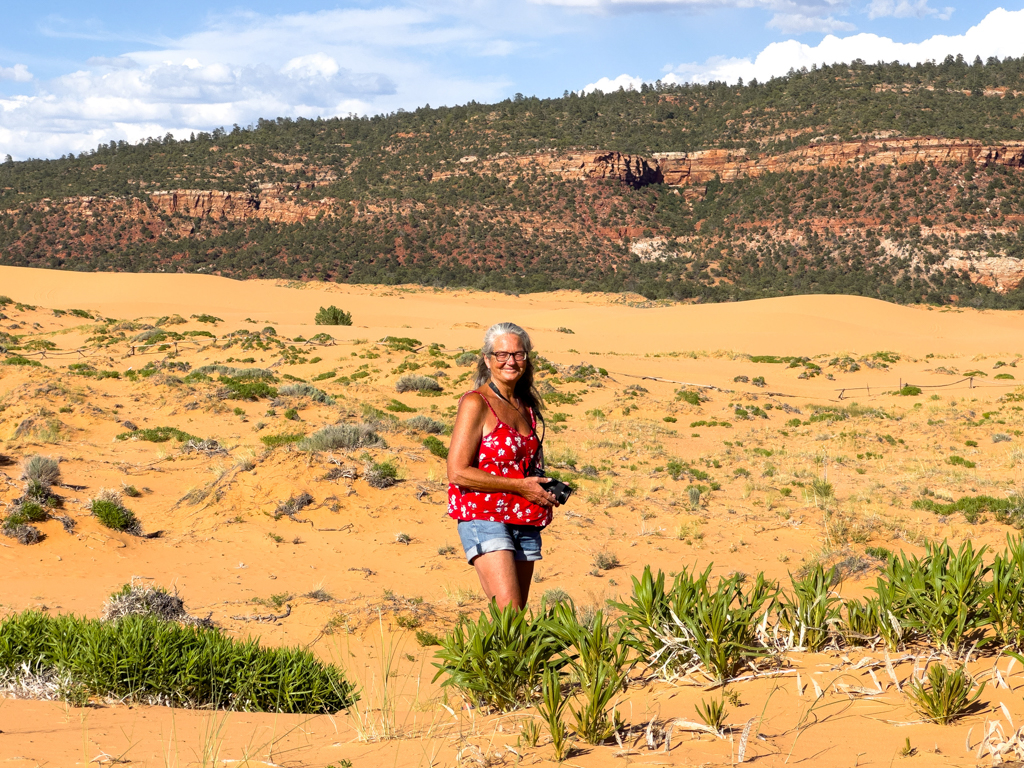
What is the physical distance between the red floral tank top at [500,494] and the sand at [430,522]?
90 cm

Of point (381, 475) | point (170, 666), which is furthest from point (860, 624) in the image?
point (381, 475)

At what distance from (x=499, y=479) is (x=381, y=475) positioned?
7775 mm

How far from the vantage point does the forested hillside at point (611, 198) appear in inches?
2596

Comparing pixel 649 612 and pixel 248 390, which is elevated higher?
pixel 649 612

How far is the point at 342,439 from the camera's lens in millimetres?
13070

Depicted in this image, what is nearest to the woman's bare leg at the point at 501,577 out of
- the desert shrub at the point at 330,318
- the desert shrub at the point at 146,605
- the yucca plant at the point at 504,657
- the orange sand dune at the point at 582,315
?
the yucca plant at the point at 504,657

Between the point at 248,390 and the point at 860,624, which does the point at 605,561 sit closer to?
the point at 860,624

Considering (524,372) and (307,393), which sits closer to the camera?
(524,372)

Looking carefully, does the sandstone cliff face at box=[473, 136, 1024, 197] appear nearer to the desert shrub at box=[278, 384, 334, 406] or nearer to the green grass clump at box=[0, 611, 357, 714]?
the desert shrub at box=[278, 384, 334, 406]

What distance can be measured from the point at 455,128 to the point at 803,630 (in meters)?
87.1

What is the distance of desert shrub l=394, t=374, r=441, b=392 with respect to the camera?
2266cm

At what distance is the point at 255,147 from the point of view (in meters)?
87.1

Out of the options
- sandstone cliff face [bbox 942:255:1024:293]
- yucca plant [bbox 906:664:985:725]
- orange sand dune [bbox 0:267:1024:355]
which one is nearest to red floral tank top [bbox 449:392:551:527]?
yucca plant [bbox 906:664:985:725]

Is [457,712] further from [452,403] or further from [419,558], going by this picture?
[452,403]
